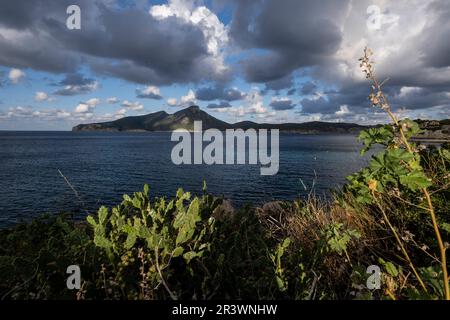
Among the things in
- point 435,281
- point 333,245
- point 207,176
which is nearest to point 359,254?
point 333,245

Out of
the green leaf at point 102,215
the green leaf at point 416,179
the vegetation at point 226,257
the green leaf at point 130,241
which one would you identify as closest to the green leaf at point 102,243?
the vegetation at point 226,257

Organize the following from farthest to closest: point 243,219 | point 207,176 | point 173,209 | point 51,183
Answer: point 207,176
point 51,183
point 243,219
point 173,209

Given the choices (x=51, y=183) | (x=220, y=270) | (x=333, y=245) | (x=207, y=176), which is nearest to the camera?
(x=220, y=270)

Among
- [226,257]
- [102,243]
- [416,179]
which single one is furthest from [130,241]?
[416,179]

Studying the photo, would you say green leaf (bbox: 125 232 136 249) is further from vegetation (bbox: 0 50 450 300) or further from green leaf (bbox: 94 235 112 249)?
green leaf (bbox: 94 235 112 249)

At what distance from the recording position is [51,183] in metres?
43.5

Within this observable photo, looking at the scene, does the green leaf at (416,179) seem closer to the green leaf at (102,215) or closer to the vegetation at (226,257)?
the vegetation at (226,257)

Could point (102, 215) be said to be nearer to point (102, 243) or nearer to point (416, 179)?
point (102, 243)

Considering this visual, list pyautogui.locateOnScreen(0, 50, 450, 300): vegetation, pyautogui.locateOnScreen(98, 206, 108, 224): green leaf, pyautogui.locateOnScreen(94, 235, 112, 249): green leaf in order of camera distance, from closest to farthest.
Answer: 1. pyautogui.locateOnScreen(0, 50, 450, 300): vegetation
2. pyautogui.locateOnScreen(94, 235, 112, 249): green leaf
3. pyautogui.locateOnScreen(98, 206, 108, 224): green leaf

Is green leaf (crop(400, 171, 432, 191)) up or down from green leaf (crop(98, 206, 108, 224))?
up

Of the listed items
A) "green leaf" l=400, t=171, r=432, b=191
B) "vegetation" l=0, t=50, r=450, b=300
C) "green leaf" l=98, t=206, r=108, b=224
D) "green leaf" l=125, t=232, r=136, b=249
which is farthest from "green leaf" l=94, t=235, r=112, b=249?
"green leaf" l=400, t=171, r=432, b=191
